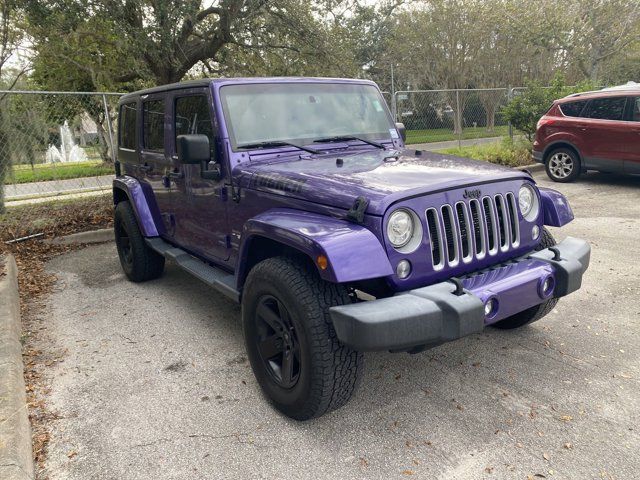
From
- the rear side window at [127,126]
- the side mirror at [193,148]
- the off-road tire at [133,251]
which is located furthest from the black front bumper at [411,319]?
the rear side window at [127,126]

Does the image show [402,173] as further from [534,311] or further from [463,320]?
[534,311]

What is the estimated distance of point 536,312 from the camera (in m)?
3.64

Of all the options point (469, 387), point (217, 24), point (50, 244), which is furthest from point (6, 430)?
point (217, 24)

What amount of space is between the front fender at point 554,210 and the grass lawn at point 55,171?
7968 mm

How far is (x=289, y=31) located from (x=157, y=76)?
113 inches

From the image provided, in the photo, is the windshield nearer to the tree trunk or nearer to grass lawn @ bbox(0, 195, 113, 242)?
grass lawn @ bbox(0, 195, 113, 242)

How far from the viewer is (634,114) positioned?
8.48m

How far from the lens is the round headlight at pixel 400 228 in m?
2.59

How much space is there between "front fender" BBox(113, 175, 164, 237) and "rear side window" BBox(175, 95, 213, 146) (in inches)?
39.8

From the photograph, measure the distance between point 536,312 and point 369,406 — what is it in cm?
146

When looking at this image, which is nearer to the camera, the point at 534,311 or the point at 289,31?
the point at 534,311

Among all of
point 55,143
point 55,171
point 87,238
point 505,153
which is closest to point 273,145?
point 87,238

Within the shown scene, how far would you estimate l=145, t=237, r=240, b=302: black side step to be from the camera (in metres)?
3.49

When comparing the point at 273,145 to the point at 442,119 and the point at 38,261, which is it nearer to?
the point at 38,261
